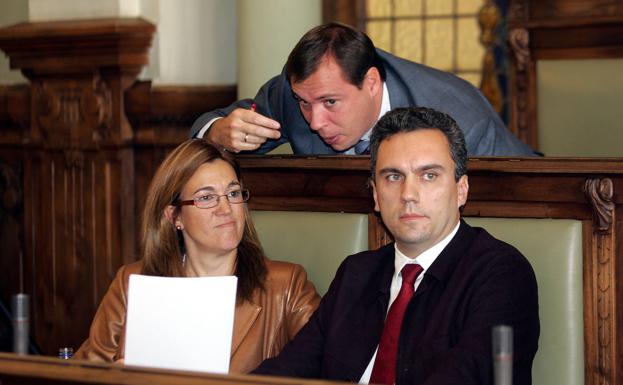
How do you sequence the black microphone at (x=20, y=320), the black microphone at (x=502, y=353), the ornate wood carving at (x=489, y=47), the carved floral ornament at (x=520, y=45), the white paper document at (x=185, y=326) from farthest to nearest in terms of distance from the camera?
the ornate wood carving at (x=489, y=47) < the carved floral ornament at (x=520, y=45) < the white paper document at (x=185, y=326) < the black microphone at (x=20, y=320) < the black microphone at (x=502, y=353)

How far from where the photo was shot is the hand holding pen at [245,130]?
355 centimetres

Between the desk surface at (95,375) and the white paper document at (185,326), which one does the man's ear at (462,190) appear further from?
the desk surface at (95,375)

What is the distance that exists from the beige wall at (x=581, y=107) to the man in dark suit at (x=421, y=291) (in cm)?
229

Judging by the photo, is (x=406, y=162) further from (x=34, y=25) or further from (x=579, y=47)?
(x=34, y=25)

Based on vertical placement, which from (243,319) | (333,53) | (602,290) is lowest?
(243,319)

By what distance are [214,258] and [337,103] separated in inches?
26.9

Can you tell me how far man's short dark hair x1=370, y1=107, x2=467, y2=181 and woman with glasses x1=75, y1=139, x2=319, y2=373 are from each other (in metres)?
0.61

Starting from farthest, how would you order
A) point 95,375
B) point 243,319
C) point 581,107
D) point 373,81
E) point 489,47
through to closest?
point 489,47
point 581,107
point 373,81
point 243,319
point 95,375

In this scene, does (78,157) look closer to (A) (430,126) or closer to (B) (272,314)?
(B) (272,314)

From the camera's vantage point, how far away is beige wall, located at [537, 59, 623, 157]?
4992 millimetres

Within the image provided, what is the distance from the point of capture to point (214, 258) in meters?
3.37

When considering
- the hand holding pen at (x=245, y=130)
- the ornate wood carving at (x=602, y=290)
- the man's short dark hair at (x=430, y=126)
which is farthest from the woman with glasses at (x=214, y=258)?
the ornate wood carving at (x=602, y=290)

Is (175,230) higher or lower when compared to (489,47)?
lower

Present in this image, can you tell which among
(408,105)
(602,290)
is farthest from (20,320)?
(408,105)
